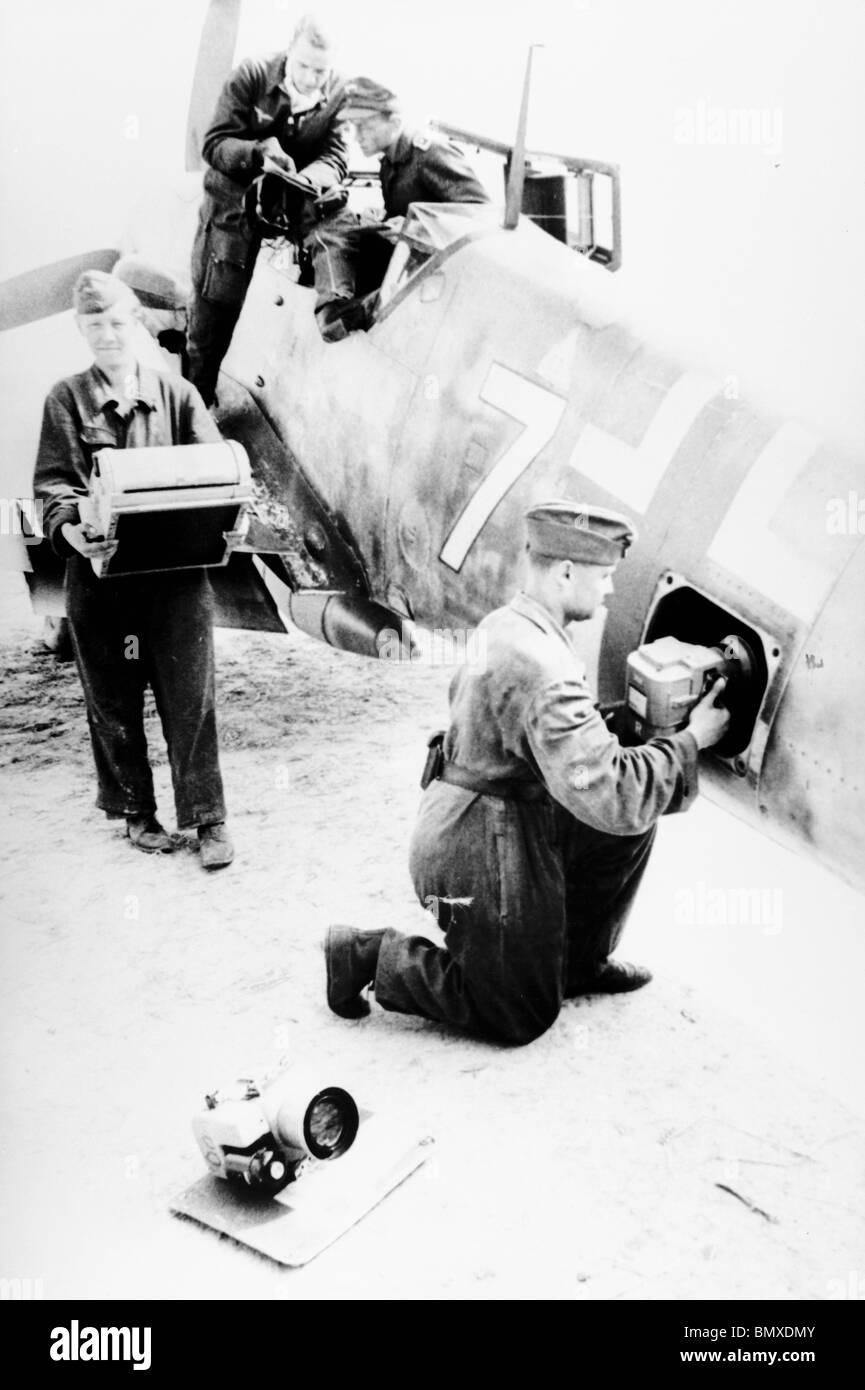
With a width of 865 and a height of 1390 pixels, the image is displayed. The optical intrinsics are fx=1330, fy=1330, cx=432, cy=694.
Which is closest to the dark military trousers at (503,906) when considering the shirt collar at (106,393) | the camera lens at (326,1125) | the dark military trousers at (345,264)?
the camera lens at (326,1125)

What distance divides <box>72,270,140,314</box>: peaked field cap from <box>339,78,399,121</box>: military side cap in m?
0.61

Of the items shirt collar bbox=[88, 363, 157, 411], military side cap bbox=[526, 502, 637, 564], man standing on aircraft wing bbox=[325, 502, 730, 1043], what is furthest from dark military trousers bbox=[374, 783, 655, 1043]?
shirt collar bbox=[88, 363, 157, 411]

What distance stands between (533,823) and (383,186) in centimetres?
141

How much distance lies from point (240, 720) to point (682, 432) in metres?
1.24

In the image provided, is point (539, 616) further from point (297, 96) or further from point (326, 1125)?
point (297, 96)

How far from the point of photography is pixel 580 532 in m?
2.54

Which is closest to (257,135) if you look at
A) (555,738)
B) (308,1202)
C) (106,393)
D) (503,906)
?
(106,393)

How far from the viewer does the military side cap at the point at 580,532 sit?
253 centimetres

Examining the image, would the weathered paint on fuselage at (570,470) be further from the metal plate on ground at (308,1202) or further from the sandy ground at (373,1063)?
the metal plate on ground at (308,1202)

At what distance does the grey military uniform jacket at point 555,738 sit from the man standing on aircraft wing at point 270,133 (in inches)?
42.7

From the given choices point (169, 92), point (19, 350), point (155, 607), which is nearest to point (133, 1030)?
point (155, 607)

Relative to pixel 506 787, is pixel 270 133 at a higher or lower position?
higher

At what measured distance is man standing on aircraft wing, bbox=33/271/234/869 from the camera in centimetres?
281
